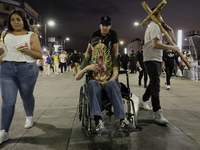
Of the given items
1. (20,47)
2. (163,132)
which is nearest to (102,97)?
(163,132)

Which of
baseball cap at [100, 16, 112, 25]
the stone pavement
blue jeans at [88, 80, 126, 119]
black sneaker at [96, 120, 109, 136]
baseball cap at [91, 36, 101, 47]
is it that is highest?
baseball cap at [100, 16, 112, 25]

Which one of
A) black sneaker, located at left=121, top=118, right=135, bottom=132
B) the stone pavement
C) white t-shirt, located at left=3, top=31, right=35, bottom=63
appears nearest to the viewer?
the stone pavement

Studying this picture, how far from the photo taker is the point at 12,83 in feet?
8.70

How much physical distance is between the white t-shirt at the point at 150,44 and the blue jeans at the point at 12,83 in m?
2.24

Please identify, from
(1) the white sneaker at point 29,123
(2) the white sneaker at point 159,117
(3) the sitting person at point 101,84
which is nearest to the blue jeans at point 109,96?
(3) the sitting person at point 101,84

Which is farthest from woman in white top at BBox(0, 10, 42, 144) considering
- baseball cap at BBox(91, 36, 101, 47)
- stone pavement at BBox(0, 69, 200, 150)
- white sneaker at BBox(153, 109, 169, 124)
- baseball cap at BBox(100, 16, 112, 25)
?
white sneaker at BBox(153, 109, 169, 124)

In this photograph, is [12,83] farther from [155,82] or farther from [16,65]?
[155,82]

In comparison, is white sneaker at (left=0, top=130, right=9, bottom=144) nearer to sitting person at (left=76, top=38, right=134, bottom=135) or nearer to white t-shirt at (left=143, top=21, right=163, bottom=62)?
sitting person at (left=76, top=38, right=134, bottom=135)

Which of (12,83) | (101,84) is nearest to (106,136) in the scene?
(101,84)

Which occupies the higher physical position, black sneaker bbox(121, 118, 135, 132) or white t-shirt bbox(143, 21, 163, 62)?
white t-shirt bbox(143, 21, 163, 62)

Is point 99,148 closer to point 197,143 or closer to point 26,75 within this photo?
point 197,143

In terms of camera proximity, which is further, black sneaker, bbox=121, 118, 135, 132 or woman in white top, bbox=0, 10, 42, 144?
woman in white top, bbox=0, 10, 42, 144

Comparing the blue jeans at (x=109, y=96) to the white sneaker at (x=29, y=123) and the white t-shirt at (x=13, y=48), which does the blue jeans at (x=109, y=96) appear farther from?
the white sneaker at (x=29, y=123)

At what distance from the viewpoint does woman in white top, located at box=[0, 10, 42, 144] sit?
2.59 m
